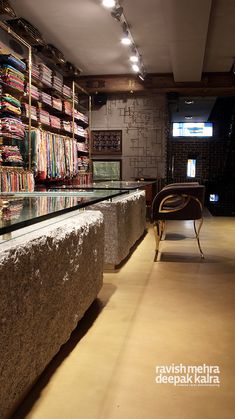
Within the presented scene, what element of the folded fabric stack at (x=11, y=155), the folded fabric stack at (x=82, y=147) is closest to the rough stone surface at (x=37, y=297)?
the folded fabric stack at (x=11, y=155)

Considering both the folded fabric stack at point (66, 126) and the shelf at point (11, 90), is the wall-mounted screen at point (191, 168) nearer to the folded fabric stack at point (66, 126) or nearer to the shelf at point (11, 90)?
the folded fabric stack at point (66, 126)

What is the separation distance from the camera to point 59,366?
6.25ft

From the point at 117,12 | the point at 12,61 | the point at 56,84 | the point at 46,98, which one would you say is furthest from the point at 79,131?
the point at 117,12

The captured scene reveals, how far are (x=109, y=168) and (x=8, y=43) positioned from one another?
3854 millimetres

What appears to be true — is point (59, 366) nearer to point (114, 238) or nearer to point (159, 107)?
point (114, 238)

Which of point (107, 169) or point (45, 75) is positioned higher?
point (45, 75)

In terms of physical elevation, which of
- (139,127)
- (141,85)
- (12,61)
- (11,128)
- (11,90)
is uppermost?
(141,85)

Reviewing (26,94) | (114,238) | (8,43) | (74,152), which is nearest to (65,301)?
(114,238)

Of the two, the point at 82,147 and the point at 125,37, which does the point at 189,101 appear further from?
the point at 125,37

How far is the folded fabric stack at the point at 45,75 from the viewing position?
18.7 ft

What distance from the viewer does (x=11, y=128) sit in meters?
4.57

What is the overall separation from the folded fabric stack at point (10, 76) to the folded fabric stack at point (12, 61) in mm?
50

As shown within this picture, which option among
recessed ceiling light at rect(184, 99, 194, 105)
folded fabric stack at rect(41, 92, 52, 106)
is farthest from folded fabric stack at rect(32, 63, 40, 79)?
recessed ceiling light at rect(184, 99, 194, 105)

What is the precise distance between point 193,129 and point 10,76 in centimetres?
1011
